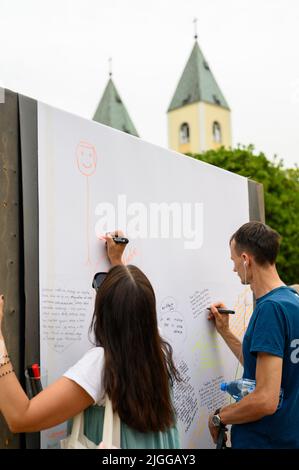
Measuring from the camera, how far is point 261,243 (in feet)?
7.04

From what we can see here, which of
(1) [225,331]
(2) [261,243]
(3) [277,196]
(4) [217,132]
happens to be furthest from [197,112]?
(2) [261,243]

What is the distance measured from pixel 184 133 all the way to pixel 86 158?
137ft

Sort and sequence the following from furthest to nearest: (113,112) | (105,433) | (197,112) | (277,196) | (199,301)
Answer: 1. (197,112)
2. (113,112)
3. (277,196)
4. (199,301)
5. (105,433)

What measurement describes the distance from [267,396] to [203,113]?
4095 centimetres

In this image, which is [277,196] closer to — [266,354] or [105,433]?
[266,354]

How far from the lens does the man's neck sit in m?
2.12

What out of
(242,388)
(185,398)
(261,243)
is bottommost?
(185,398)

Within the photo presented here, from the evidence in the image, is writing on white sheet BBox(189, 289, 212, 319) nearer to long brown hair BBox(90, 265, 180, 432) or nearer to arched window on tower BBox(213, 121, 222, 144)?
long brown hair BBox(90, 265, 180, 432)

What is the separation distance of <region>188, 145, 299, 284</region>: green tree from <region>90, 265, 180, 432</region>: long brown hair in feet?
40.4

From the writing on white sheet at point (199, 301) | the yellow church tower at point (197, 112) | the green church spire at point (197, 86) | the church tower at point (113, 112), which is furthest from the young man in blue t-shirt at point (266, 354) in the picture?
the green church spire at point (197, 86)

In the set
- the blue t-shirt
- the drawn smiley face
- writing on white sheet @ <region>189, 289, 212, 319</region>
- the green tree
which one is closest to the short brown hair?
the blue t-shirt

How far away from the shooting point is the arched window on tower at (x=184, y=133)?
4253 cm

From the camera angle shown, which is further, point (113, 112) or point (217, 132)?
point (217, 132)

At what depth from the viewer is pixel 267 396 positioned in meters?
1.85
